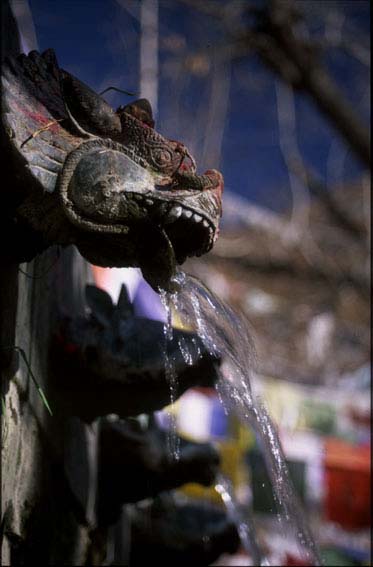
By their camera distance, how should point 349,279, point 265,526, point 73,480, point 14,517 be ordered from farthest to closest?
1. point 265,526
2. point 349,279
3. point 73,480
4. point 14,517

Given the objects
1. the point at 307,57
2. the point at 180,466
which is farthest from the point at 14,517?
the point at 307,57

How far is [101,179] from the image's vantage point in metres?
1.61

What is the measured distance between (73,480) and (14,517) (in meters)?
0.74

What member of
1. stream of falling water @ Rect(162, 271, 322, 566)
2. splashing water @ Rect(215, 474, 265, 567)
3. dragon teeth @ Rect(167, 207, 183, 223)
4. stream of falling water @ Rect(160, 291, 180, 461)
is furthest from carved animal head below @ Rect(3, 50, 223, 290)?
splashing water @ Rect(215, 474, 265, 567)

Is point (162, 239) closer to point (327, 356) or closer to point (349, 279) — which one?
point (349, 279)

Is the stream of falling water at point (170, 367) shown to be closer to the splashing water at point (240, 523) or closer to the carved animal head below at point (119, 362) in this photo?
the carved animal head below at point (119, 362)

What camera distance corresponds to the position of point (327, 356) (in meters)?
13.7

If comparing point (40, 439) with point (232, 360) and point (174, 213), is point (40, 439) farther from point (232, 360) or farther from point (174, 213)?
point (174, 213)

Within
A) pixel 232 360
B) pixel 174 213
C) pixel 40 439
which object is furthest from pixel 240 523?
pixel 174 213

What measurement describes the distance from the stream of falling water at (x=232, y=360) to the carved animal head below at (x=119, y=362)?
5 centimetres

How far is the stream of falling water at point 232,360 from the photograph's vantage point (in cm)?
200

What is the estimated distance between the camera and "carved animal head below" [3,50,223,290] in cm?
160

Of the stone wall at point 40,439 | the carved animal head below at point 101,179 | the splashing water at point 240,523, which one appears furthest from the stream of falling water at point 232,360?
the splashing water at point 240,523

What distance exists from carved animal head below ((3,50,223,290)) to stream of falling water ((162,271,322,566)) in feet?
0.85
